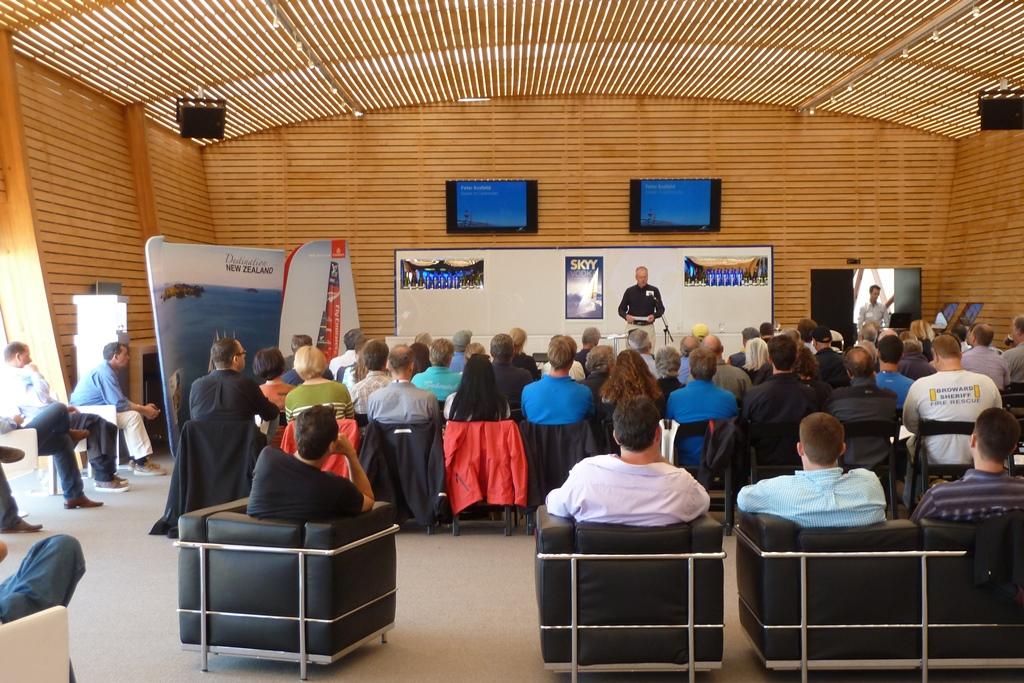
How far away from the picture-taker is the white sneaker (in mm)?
9984

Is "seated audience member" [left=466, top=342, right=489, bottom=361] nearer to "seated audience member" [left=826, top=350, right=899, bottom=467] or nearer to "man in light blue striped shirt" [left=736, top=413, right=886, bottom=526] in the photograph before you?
"seated audience member" [left=826, top=350, right=899, bottom=467]

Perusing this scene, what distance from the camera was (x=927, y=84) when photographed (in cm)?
1418

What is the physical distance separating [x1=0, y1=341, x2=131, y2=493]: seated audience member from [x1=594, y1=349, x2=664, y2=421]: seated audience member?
4321 mm

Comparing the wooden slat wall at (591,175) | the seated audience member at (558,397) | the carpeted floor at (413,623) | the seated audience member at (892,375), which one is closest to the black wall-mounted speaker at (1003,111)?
the wooden slat wall at (591,175)

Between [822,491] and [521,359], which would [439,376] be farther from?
[822,491]

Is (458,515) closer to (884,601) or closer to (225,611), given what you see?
(225,611)

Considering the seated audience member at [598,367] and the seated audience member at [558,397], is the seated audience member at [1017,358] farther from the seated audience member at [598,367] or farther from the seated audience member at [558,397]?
the seated audience member at [558,397]

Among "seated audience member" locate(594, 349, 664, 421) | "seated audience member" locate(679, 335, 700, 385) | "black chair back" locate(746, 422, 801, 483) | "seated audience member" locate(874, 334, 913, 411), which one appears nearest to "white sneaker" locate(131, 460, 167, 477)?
"seated audience member" locate(679, 335, 700, 385)

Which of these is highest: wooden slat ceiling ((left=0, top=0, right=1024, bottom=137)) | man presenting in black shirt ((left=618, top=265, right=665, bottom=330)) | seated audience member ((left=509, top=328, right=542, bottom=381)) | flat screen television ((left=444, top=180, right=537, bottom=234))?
wooden slat ceiling ((left=0, top=0, right=1024, bottom=137))

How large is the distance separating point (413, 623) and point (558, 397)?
2237 mm

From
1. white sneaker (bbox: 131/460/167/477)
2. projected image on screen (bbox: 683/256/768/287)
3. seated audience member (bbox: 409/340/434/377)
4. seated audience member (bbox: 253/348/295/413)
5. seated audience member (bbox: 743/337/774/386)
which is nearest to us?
seated audience member (bbox: 253/348/295/413)

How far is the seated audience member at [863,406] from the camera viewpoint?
6.84 m

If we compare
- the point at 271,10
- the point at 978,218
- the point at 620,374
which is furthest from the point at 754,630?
the point at 978,218

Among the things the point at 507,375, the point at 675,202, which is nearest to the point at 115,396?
the point at 507,375
